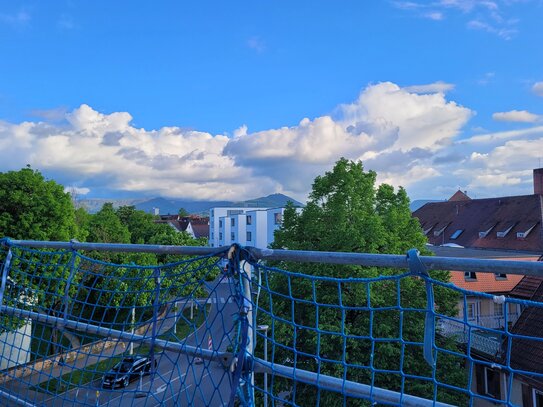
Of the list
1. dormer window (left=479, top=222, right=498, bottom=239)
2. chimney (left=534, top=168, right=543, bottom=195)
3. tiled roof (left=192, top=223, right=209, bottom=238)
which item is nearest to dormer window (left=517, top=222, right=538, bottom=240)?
chimney (left=534, top=168, right=543, bottom=195)

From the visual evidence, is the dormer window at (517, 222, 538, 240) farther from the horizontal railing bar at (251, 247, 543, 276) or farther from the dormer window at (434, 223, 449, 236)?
the horizontal railing bar at (251, 247, 543, 276)

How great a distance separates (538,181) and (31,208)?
2356 centimetres

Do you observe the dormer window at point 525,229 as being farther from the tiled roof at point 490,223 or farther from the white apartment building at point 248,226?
the white apartment building at point 248,226

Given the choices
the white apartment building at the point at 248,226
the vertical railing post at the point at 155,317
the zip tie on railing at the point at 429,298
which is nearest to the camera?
the zip tie on railing at the point at 429,298

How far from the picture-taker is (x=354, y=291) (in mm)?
10234

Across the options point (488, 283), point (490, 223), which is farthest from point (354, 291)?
point (490, 223)

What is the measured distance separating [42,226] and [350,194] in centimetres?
955

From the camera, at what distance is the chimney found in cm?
2453

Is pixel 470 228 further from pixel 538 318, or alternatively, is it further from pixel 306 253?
pixel 306 253

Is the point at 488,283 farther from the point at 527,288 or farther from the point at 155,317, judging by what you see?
the point at 155,317

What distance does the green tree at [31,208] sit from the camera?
1433 cm

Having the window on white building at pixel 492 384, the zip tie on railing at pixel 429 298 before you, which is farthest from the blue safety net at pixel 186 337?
the window on white building at pixel 492 384

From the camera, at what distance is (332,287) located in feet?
34.4

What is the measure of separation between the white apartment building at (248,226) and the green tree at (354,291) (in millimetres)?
20114
